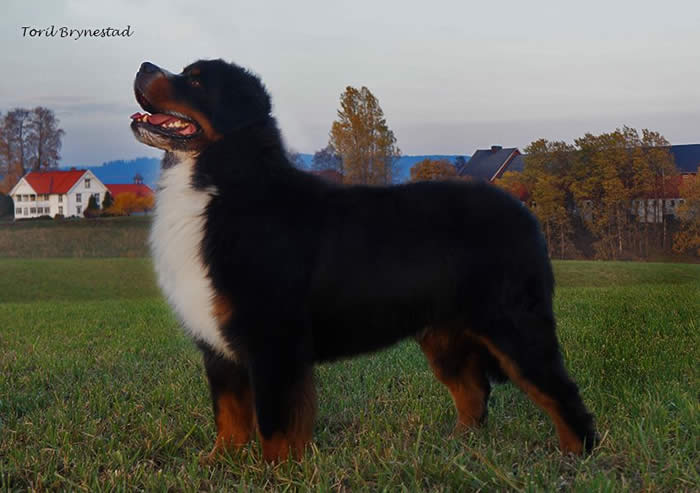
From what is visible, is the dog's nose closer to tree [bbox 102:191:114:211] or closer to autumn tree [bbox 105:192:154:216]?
autumn tree [bbox 105:192:154:216]

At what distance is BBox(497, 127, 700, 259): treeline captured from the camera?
6.52 m

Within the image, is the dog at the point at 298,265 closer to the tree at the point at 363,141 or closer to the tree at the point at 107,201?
the tree at the point at 363,141

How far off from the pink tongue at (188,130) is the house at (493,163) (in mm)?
3187

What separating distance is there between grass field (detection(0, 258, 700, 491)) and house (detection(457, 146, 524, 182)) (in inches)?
67.8

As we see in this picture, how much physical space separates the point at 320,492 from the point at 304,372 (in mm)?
545

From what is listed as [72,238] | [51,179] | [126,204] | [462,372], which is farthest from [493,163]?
[72,238]

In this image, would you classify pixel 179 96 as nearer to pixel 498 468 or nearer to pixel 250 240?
pixel 250 240

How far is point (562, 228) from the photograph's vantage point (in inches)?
250

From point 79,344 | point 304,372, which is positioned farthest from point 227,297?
point 79,344

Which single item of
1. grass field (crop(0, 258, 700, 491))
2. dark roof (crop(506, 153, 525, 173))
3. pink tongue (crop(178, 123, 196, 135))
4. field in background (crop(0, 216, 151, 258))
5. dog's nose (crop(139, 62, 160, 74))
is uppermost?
dog's nose (crop(139, 62, 160, 74))

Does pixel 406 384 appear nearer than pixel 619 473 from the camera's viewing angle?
No

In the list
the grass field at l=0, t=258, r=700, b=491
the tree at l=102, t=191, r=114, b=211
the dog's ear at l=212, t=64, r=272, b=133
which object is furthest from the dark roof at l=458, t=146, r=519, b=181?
the tree at l=102, t=191, r=114, b=211

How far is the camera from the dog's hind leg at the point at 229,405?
11.3ft

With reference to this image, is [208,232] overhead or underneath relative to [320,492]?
overhead
